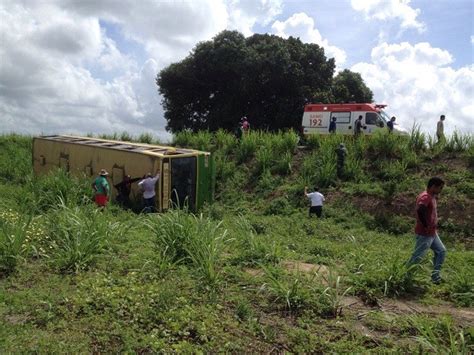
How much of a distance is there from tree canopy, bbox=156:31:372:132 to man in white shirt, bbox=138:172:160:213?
17.8 meters

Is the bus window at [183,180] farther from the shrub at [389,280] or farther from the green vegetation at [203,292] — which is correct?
the shrub at [389,280]

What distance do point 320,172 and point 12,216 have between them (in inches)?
414

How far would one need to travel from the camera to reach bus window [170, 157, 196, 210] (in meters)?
13.5

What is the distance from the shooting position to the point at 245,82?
99.3 feet

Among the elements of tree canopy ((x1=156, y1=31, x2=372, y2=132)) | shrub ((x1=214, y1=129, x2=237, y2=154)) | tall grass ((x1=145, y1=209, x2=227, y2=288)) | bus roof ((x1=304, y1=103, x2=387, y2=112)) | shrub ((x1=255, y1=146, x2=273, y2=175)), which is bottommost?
tall grass ((x1=145, y1=209, x2=227, y2=288))

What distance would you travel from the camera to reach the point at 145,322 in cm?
484

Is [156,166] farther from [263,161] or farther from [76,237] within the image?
[76,237]

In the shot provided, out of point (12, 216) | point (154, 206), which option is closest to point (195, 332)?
point (12, 216)

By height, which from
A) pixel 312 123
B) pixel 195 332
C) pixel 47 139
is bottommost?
pixel 195 332

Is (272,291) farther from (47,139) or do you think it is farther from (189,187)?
(47,139)

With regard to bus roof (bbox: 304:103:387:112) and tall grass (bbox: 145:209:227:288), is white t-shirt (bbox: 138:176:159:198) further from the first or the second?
bus roof (bbox: 304:103:387:112)

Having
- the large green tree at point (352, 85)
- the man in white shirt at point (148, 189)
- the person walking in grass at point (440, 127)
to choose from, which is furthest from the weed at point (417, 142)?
the large green tree at point (352, 85)

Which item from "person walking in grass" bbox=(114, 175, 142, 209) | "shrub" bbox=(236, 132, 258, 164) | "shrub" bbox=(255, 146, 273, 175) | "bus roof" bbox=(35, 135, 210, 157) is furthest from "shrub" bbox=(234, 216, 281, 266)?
"shrub" bbox=(236, 132, 258, 164)

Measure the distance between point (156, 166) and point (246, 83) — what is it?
18556 mm
